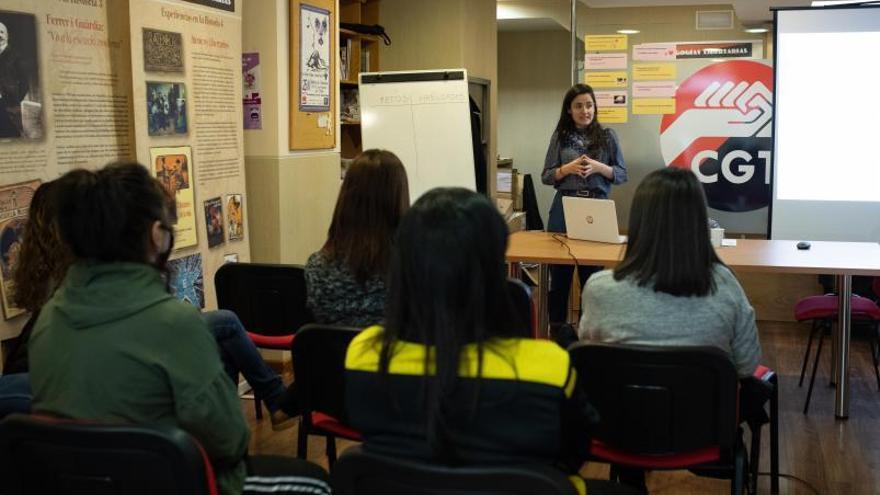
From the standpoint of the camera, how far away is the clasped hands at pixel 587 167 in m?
4.77

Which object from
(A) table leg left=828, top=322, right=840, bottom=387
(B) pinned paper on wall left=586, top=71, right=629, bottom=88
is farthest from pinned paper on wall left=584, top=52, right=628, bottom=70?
(A) table leg left=828, top=322, right=840, bottom=387

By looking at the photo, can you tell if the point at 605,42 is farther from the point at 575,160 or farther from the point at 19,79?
the point at 19,79

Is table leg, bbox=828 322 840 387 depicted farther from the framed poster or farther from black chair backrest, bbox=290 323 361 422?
the framed poster

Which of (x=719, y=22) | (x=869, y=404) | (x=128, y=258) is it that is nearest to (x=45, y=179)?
(x=128, y=258)

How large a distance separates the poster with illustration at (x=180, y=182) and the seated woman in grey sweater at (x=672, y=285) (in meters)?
1.97

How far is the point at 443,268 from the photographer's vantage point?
145cm

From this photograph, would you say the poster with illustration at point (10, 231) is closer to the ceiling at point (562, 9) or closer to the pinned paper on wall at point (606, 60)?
the pinned paper on wall at point (606, 60)

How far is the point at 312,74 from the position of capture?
456 cm

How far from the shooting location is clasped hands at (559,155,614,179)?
15.7 feet

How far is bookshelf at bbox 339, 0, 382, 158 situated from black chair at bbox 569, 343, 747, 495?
12.7ft

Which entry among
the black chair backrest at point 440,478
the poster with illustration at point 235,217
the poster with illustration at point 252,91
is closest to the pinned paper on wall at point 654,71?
the poster with illustration at point 252,91

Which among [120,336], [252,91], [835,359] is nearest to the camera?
[120,336]

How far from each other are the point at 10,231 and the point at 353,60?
3.25 m

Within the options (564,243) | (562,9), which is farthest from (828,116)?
(562,9)
